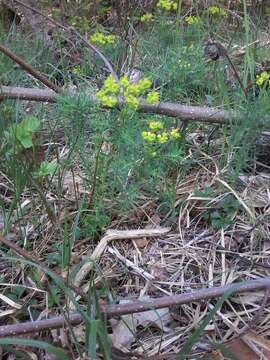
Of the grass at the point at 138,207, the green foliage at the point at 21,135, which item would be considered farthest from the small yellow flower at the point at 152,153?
the green foliage at the point at 21,135

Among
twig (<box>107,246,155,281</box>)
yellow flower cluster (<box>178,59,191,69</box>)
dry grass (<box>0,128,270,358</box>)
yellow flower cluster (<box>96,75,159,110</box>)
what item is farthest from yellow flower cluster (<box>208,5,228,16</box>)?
twig (<box>107,246,155,281</box>)

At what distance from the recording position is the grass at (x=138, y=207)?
1517mm

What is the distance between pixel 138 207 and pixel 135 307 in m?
0.50

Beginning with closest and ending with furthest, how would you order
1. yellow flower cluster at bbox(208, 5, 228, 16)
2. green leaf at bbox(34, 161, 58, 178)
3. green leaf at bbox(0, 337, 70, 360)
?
green leaf at bbox(0, 337, 70, 360)
green leaf at bbox(34, 161, 58, 178)
yellow flower cluster at bbox(208, 5, 228, 16)

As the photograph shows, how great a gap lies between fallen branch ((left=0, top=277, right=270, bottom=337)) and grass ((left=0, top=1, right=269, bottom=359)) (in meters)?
0.05

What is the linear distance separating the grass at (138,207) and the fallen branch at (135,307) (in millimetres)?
51

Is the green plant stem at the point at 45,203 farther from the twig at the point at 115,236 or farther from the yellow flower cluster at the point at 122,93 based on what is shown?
the yellow flower cluster at the point at 122,93

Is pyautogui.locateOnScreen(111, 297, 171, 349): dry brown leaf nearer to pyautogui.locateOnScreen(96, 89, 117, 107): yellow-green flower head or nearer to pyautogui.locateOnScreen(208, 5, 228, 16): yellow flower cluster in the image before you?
pyautogui.locateOnScreen(96, 89, 117, 107): yellow-green flower head

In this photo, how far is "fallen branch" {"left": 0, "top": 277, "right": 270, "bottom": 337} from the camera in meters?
1.33

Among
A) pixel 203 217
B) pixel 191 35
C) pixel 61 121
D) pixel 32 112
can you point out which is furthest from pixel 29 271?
pixel 191 35

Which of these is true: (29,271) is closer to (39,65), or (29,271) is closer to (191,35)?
(39,65)

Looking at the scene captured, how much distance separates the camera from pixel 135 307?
1.34 m

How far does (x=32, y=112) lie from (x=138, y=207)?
0.77 meters

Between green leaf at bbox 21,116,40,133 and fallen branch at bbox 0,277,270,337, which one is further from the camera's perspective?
green leaf at bbox 21,116,40,133
